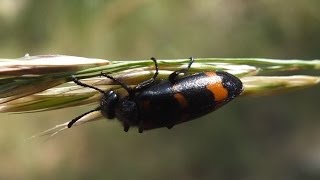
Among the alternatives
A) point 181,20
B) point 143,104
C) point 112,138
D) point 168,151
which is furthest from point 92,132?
point 143,104

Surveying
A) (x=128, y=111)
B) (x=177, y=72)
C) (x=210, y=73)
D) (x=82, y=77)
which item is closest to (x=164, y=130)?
(x=128, y=111)

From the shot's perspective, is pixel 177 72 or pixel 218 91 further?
pixel 218 91

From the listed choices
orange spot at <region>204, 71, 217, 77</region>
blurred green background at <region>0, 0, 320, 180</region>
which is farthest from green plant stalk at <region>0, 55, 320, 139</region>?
blurred green background at <region>0, 0, 320, 180</region>

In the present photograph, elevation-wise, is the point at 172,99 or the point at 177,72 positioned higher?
the point at 177,72

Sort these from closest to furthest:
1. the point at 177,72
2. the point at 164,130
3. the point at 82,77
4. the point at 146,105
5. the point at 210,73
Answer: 1. the point at 82,77
2. the point at 177,72
3. the point at 210,73
4. the point at 146,105
5. the point at 164,130

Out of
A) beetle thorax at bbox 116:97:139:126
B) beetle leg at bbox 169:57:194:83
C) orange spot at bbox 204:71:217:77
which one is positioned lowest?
beetle thorax at bbox 116:97:139:126

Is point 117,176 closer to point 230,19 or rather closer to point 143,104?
point 230,19

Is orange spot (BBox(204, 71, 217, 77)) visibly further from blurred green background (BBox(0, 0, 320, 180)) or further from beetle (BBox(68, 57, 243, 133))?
blurred green background (BBox(0, 0, 320, 180))

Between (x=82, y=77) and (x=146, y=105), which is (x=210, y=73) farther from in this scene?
(x=82, y=77)
